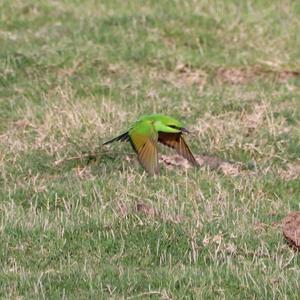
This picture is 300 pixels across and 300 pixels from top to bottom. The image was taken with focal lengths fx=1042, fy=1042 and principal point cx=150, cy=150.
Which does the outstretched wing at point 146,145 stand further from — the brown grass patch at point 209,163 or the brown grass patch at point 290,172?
the brown grass patch at point 290,172

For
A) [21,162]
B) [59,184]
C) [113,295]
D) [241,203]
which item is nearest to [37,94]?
[21,162]

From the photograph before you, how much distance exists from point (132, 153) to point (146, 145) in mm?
985

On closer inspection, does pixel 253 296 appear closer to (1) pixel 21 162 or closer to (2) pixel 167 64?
(1) pixel 21 162

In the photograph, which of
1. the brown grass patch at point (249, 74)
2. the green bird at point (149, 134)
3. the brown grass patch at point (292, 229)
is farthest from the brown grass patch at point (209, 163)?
the brown grass patch at point (249, 74)

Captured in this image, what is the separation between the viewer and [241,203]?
7.16 metres

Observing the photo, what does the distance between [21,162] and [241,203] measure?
191 cm

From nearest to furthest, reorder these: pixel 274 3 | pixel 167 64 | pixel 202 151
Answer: pixel 202 151
pixel 167 64
pixel 274 3

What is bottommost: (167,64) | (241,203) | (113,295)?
(167,64)

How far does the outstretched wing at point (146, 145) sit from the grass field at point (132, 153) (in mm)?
189

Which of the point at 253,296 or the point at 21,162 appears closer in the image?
the point at 253,296

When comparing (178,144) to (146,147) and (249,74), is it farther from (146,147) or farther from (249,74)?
(249,74)

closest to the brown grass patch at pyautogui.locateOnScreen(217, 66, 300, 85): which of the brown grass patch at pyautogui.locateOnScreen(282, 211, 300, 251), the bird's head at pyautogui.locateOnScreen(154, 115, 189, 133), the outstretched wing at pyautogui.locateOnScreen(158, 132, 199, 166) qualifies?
the outstretched wing at pyautogui.locateOnScreen(158, 132, 199, 166)

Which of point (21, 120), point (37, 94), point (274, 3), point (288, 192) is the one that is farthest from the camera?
point (274, 3)

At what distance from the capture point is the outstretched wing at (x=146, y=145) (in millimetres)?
7316
